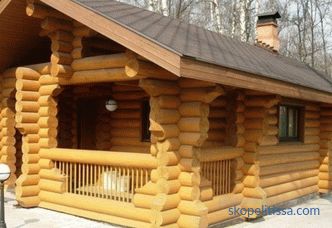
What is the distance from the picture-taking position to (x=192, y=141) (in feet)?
23.4

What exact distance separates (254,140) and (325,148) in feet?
16.2

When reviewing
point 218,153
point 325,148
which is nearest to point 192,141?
point 218,153

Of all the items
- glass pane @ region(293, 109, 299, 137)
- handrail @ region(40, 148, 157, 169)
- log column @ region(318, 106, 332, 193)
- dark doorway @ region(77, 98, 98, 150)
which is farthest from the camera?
log column @ region(318, 106, 332, 193)

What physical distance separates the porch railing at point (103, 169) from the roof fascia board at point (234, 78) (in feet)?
6.26

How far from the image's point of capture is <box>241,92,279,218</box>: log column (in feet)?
28.9

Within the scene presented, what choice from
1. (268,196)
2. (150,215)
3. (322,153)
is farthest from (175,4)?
(150,215)

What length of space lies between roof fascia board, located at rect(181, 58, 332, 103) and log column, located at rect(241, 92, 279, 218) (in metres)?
0.50

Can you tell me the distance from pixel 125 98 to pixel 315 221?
5.23m

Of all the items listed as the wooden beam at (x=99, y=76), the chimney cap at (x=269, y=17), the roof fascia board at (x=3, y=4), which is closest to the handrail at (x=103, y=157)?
the wooden beam at (x=99, y=76)

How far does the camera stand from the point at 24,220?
27.0 feet

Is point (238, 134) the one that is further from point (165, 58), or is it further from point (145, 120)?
point (165, 58)

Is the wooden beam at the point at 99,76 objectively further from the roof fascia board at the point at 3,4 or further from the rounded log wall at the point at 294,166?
the rounded log wall at the point at 294,166

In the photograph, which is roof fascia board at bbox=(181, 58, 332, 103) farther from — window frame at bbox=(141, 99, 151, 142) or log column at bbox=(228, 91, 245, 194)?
window frame at bbox=(141, 99, 151, 142)

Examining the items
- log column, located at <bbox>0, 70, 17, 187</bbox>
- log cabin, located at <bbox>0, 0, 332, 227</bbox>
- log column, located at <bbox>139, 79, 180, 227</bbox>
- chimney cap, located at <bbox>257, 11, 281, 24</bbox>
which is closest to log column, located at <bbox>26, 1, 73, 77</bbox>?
log cabin, located at <bbox>0, 0, 332, 227</bbox>
